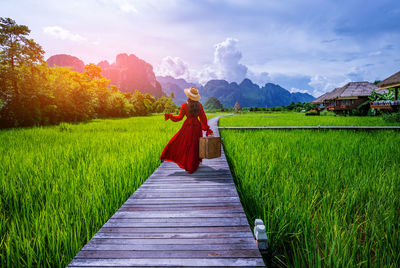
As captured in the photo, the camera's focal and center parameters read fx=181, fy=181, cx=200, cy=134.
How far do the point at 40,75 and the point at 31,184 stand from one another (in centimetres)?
1392

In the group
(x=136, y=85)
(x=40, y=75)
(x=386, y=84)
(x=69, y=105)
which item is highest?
(x=136, y=85)

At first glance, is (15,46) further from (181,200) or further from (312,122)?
(312,122)

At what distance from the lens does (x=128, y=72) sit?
5017 inches

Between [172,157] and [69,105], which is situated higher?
[69,105]

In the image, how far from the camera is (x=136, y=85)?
122375 millimetres

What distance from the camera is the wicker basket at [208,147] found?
128 inches

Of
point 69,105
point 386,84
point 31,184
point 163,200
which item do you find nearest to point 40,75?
point 69,105

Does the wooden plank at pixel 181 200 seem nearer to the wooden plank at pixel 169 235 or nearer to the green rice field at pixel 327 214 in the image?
the green rice field at pixel 327 214

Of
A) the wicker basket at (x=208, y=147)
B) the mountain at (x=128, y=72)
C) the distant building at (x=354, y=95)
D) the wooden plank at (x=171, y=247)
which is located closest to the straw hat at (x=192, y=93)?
the wicker basket at (x=208, y=147)

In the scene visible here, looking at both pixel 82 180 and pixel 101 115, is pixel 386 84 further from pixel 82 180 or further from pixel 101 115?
pixel 101 115

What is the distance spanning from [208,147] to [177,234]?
1823mm

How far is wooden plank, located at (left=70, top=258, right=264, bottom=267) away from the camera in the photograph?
124cm

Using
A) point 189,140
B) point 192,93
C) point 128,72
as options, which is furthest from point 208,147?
point 128,72

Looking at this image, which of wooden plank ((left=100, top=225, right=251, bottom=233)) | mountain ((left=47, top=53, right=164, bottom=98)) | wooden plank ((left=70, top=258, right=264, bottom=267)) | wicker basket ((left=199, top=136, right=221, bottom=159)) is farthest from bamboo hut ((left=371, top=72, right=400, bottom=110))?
mountain ((left=47, top=53, right=164, bottom=98))
